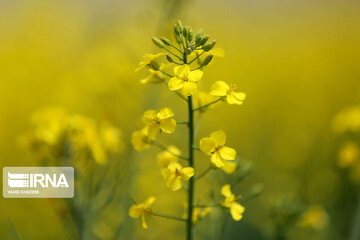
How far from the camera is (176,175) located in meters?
1.38

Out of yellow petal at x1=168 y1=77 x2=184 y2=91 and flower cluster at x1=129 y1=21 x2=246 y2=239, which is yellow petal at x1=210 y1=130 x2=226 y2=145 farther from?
yellow petal at x1=168 y1=77 x2=184 y2=91

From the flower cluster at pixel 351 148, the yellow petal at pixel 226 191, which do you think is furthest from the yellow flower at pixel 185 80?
the flower cluster at pixel 351 148

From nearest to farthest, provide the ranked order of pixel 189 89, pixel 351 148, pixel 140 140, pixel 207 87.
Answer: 1. pixel 189 89
2. pixel 140 140
3. pixel 351 148
4. pixel 207 87

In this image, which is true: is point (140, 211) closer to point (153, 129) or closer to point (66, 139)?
point (153, 129)

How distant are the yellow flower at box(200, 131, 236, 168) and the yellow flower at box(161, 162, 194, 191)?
9 cm

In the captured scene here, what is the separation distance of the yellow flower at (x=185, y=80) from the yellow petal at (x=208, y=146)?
6.9 inches

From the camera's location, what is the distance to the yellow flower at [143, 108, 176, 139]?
140cm

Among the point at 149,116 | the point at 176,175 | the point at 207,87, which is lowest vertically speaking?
the point at 176,175

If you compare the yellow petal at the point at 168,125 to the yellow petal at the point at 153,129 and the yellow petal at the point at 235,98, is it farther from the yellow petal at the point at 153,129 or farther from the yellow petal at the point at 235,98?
the yellow petal at the point at 235,98

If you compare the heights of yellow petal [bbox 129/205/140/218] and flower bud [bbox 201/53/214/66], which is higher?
flower bud [bbox 201/53/214/66]

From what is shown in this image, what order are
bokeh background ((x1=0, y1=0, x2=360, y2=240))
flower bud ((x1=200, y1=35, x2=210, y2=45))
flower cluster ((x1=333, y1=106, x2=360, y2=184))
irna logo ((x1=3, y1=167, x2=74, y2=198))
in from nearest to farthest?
flower bud ((x1=200, y1=35, x2=210, y2=45))
irna logo ((x1=3, y1=167, x2=74, y2=198))
flower cluster ((x1=333, y1=106, x2=360, y2=184))
bokeh background ((x1=0, y1=0, x2=360, y2=240))

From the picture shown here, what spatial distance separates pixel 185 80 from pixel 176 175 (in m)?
0.34

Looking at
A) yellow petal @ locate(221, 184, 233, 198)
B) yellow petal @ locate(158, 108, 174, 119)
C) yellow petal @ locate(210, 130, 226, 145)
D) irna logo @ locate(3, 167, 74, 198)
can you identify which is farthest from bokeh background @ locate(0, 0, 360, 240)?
yellow petal @ locate(158, 108, 174, 119)

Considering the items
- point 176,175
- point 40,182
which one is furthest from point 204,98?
point 40,182
